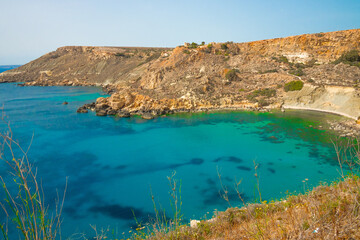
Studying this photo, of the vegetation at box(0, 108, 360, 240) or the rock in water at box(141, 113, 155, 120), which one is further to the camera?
the rock in water at box(141, 113, 155, 120)

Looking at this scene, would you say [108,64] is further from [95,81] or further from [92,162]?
[92,162]

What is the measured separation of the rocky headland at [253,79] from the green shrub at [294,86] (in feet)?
0.20

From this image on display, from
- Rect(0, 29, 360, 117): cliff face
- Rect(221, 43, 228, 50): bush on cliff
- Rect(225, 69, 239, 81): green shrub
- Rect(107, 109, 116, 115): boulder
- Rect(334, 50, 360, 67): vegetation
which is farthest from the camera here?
Rect(221, 43, 228, 50): bush on cliff

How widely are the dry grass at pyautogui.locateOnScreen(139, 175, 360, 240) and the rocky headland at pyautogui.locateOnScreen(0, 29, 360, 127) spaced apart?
19326 mm

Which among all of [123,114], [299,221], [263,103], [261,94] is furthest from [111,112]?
[299,221]

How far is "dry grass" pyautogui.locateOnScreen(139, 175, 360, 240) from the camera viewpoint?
313 centimetres

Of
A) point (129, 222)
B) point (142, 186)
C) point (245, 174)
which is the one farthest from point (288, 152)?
point (129, 222)

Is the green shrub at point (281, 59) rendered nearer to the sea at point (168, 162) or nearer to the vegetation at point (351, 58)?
the vegetation at point (351, 58)

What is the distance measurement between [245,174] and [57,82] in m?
59.0

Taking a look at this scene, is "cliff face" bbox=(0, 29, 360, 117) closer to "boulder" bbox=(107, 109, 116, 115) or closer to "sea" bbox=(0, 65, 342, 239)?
"boulder" bbox=(107, 109, 116, 115)

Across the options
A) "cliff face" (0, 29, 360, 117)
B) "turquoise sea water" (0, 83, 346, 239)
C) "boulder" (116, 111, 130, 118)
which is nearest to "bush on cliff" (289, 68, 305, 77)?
"cliff face" (0, 29, 360, 117)

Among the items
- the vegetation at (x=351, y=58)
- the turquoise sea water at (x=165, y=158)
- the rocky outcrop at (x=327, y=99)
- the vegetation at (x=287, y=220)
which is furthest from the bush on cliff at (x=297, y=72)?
the vegetation at (x=287, y=220)

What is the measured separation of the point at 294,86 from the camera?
88.5 feet

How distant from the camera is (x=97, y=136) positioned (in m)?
19.8
